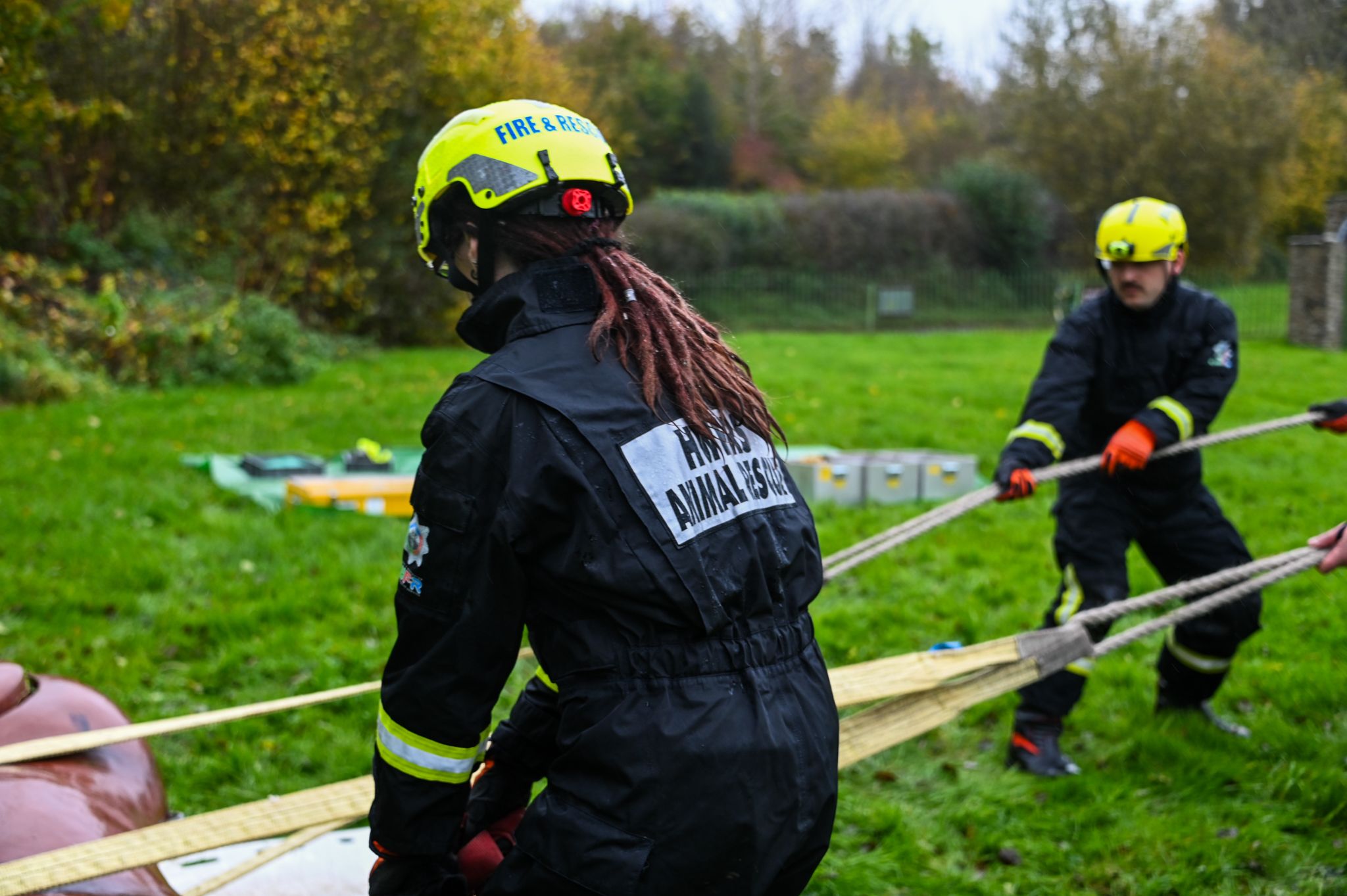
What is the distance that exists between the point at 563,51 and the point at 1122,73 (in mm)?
17753

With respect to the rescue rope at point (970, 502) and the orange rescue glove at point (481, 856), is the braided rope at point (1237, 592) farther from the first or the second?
the orange rescue glove at point (481, 856)

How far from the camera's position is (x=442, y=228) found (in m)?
2.40

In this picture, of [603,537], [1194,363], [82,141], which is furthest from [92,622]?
[82,141]

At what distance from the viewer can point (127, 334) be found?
45.1ft

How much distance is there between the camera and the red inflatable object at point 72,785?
8.57 ft

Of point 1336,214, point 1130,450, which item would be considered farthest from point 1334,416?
point 1336,214

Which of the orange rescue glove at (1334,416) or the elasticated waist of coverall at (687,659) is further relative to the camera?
the orange rescue glove at (1334,416)

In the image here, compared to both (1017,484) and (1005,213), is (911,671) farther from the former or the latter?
(1005,213)

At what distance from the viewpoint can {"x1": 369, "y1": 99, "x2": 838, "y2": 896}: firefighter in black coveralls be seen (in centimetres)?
191

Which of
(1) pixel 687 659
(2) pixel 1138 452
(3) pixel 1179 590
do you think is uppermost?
(1) pixel 687 659

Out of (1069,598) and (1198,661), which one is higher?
(1069,598)

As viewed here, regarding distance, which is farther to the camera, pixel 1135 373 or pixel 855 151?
pixel 855 151

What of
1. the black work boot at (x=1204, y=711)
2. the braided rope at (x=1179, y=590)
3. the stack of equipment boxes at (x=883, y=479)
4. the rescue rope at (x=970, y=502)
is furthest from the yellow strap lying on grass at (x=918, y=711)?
the stack of equipment boxes at (x=883, y=479)

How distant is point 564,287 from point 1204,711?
3969mm
